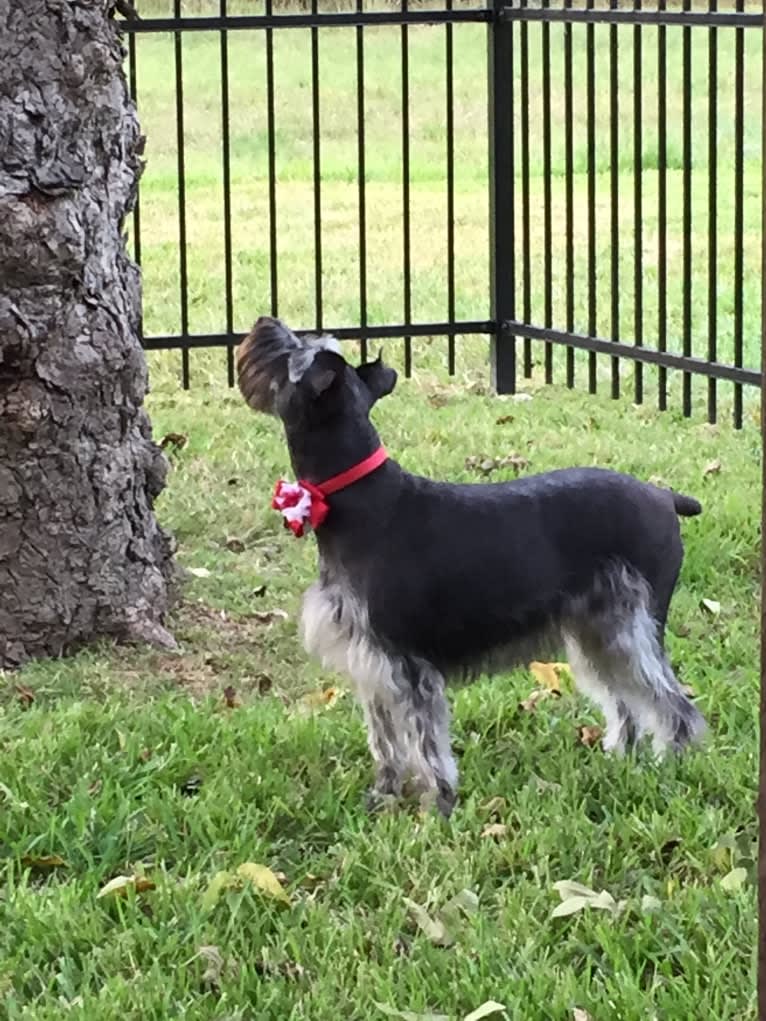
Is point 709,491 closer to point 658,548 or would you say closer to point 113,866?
point 658,548

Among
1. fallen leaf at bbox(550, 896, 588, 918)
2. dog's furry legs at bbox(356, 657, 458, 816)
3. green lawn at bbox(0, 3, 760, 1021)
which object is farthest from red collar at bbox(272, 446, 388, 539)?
fallen leaf at bbox(550, 896, 588, 918)

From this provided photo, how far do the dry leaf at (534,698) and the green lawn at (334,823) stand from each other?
20 mm

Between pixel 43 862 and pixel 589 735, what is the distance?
4.94 feet

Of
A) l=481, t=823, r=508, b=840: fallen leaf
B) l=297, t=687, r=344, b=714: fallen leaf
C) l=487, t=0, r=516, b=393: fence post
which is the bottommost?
l=481, t=823, r=508, b=840: fallen leaf

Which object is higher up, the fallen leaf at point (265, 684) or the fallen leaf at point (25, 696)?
the fallen leaf at point (25, 696)

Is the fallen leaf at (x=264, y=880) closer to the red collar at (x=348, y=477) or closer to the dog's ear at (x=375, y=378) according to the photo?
the red collar at (x=348, y=477)

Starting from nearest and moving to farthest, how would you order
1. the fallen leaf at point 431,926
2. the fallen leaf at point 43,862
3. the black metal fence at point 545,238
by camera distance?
the fallen leaf at point 431,926 → the fallen leaf at point 43,862 → the black metal fence at point 545,238

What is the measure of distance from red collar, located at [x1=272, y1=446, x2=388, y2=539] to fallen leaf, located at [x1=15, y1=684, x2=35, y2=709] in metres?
1.19

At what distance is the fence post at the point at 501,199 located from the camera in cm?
929

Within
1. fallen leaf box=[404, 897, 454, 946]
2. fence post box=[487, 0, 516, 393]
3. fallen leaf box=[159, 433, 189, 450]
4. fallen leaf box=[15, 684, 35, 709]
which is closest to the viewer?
fallen leaf box=[404, 897, 454, 946]

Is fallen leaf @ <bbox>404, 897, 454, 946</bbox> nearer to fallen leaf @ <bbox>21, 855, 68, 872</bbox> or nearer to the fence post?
fallen leaf @ <bbox>21, 855, 68, 872</bbox>

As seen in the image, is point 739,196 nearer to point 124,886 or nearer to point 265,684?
point 265,684

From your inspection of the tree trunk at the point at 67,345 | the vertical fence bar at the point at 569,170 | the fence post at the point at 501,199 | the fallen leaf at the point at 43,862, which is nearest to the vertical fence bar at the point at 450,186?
the fence post at the point at 501,199

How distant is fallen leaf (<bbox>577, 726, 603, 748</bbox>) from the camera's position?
189 inches
